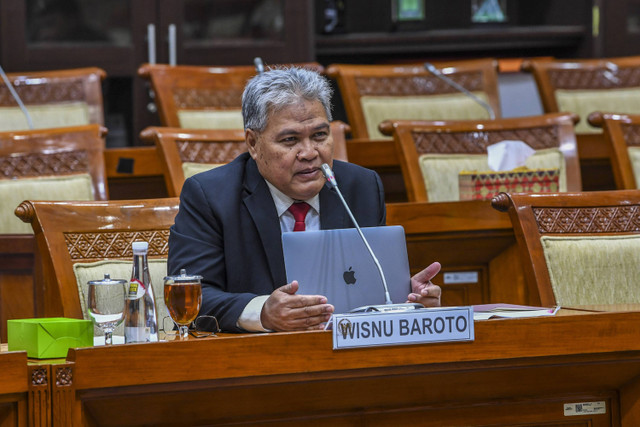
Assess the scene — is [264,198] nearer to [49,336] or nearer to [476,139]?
[49,336]

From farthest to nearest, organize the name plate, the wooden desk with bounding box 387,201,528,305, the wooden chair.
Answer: the wooden chair < the wooden desk with bounding box 387,201,528,305 < the name plate

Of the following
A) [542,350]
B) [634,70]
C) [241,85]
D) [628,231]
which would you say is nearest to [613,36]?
[634,70]

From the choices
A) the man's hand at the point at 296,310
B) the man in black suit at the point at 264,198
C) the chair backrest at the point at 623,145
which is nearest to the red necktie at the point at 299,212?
the man in black suit at the point at 264,198

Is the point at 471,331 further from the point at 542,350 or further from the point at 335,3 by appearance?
the point at 335,3

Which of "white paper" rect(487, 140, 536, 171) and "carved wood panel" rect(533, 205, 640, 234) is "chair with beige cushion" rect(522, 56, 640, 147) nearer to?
"white paper" rect(487, 140, 536, 171)

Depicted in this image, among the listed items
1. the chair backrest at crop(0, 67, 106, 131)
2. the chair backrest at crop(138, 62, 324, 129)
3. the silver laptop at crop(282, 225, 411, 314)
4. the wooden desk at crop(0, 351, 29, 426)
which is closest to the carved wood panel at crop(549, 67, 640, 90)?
the chair backrest at crop(138, 62, 324, 129)

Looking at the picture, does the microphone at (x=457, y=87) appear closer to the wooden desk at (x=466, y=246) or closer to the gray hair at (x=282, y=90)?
the wooden desk at (x=466, y=246)

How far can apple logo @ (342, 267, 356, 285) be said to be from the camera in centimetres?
148

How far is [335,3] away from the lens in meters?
4.58

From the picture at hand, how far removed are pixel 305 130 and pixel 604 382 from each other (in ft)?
2.18

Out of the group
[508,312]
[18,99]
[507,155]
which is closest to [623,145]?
[507,155]

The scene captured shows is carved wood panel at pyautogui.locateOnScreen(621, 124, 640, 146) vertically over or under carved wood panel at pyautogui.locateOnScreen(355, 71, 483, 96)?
under

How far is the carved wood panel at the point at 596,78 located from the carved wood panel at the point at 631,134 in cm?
81

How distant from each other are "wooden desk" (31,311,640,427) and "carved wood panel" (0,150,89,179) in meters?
1.38
